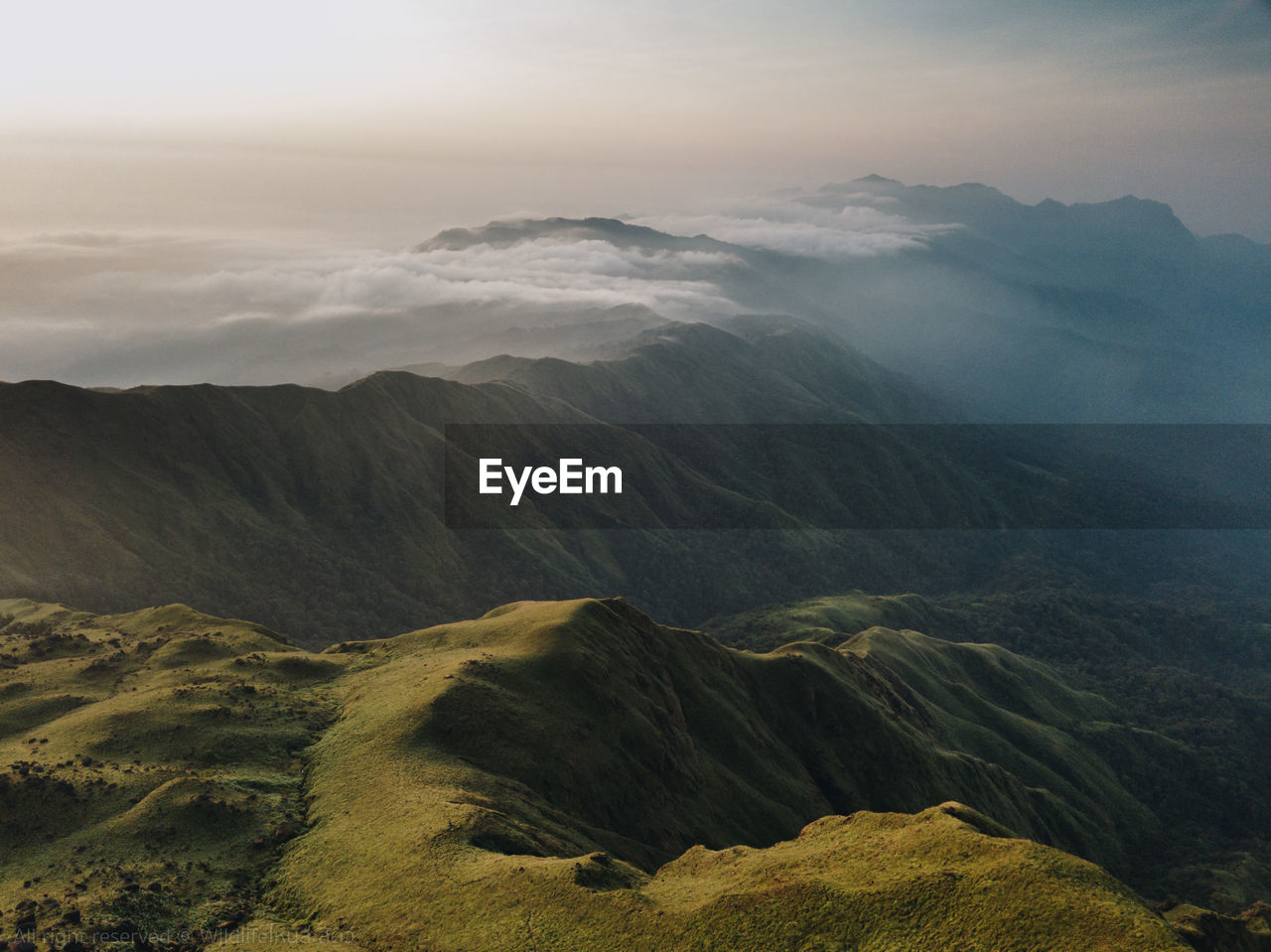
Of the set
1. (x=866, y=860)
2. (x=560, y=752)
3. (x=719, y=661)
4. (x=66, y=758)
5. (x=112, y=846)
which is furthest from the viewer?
(x=719, y=661)

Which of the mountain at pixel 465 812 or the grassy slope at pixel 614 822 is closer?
the grassy slope at pixel 614 822

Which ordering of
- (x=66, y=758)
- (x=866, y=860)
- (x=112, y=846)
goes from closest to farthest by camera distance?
(x=866, y=860) → (x=112, y=846) → (x=66, y=758)

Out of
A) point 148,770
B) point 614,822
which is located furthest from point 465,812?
point 614,822

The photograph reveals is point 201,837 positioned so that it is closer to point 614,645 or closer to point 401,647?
point 401,647

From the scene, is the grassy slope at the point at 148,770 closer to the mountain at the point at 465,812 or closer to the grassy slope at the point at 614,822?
the mountain at the point at 465,812

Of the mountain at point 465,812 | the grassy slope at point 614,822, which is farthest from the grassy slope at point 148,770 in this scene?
the grassy slope at point 614,822

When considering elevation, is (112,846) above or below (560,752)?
above

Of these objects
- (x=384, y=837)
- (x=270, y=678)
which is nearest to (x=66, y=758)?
(x=270, y=678)

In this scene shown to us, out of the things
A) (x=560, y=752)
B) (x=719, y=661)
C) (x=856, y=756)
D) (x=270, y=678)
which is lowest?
(x=856, y=756)

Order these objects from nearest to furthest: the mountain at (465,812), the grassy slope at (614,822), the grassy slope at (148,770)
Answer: the grassy slope at (614,822) < the mountain at (465,812) < the grassy slope at (148,770)
